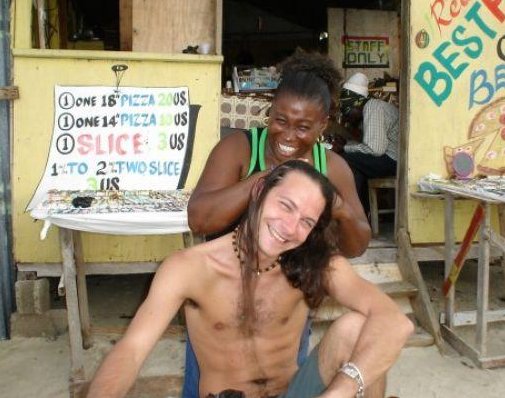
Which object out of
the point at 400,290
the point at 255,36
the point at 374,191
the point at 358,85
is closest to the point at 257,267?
the point at 400,290

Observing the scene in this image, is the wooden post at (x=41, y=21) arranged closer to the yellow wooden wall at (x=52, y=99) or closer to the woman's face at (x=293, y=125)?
the yellow wooden wall at (x=52, y=99)

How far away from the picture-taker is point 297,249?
2.32m

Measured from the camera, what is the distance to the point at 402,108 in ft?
17.3

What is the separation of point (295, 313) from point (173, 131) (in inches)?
113

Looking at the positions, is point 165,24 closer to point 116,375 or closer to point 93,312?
point 93,312

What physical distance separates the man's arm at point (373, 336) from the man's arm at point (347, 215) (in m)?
0.13

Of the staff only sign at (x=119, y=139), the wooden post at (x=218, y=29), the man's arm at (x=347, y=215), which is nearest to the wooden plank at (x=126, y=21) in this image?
the staff only sign at (x=119, y=139)

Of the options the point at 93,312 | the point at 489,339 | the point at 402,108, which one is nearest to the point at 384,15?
the point at 402,108

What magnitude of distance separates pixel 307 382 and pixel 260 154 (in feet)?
3.03

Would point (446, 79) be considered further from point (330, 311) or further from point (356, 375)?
point (356, 375)

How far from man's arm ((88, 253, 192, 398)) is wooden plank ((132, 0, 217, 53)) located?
3.47 m

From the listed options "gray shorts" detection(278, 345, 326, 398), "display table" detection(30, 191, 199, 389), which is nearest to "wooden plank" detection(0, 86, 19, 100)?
"display table" detection(30, 191, 199, 389)

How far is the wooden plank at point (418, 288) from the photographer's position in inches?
182

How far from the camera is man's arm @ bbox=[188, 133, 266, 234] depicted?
2.18 m
